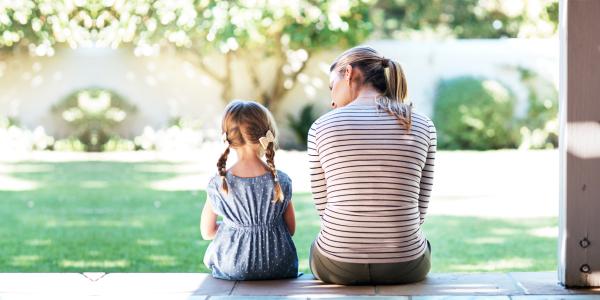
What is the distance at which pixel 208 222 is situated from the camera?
418 centimetres

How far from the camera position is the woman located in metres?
3.74

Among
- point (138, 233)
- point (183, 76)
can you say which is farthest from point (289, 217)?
point (183, 76)

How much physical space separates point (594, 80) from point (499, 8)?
57.5 ft

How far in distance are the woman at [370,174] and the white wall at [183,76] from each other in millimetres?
10482

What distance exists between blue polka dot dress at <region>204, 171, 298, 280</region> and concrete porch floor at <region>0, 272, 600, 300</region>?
0.22 ft

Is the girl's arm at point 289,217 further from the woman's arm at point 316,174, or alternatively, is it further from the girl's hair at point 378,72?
the girl's hair at point 378,72

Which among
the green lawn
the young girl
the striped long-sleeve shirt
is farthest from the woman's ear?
the green lawn

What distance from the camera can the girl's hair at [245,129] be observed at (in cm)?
400

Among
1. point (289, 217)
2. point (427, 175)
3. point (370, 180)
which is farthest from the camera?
point (289, 217)

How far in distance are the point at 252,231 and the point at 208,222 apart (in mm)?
219

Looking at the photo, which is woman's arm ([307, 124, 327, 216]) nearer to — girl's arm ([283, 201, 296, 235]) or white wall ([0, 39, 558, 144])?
girl's arm ([283, 201, 296, 235])

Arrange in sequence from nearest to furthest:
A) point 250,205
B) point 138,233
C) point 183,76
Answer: point 250,205 < point 138,233 < point 183,76

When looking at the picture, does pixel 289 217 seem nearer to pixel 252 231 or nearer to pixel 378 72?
pixel 252 231

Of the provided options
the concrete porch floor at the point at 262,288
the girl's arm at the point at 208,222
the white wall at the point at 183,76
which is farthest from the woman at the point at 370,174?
the white wall at the point at 183,76
